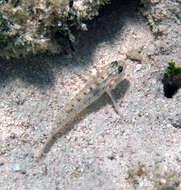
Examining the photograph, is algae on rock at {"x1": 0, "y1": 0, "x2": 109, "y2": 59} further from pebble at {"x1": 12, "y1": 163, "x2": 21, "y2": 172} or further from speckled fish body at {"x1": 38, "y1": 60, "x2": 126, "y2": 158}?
pebble at {"x1": 12, "y1": 163, "x2": 21, "y2": 172}

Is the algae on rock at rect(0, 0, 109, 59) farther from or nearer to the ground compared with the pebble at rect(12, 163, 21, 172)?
farther from the ground

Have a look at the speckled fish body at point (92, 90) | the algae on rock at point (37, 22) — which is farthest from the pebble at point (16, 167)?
the algae on rock at point (37, 22)

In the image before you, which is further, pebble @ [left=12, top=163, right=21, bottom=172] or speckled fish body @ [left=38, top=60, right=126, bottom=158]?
speckled fish body @ [left=38, top=60, right=126, bottom=158]

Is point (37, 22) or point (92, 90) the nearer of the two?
point (37, 22)

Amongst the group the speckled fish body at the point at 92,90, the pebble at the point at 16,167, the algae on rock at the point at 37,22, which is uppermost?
the algae on rock at the point at 37,22

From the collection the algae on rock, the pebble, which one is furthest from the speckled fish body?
the algae on rock

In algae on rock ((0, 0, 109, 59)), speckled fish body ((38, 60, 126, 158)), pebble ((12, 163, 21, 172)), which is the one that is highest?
algae on rock ((0, 0, 109, 59))

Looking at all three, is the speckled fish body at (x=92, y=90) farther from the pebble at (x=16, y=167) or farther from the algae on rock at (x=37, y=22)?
the algae on rock at (x=37, y=22)

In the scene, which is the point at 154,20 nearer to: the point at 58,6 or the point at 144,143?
the point at 58,6

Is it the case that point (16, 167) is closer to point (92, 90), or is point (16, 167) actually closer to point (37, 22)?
point (92, 90)

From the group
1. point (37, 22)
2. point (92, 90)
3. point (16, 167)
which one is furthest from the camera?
point (92, 90)

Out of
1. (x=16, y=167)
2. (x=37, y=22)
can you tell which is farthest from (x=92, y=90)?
(x=16, y=167)
